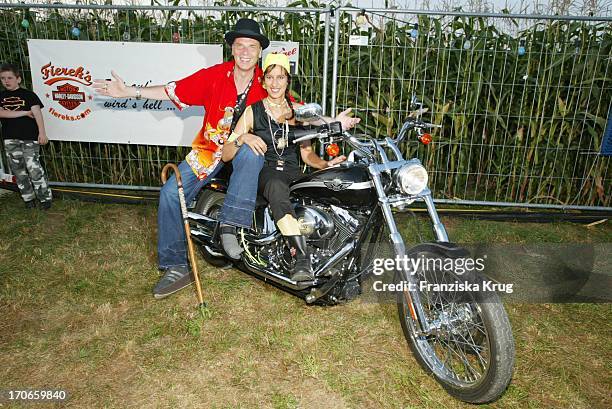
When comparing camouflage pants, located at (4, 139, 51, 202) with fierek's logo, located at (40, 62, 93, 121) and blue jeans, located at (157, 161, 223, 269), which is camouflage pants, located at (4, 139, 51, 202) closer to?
fierek's logo, located at (40, 62, 93, 121)

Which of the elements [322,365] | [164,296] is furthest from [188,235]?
[322,365]

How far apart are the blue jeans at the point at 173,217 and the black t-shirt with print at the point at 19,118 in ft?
8.83

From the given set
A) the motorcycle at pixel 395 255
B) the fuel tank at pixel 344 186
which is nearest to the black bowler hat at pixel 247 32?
the motorcycle at pixel 395 255

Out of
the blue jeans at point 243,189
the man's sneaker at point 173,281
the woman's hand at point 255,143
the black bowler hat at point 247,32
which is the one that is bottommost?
the man's sneaker at point 173,281

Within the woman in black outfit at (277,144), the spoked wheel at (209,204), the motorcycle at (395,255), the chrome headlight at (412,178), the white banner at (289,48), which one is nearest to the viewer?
the motorcycle at (395,255)

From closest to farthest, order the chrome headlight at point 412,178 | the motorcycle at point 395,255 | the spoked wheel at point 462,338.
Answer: the spoked wheel at point 462,338, the motorcycle at point 395,255, the chrome headlight at point 412,178

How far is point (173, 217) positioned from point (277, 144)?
3.53ft

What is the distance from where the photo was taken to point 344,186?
2791 millimetres

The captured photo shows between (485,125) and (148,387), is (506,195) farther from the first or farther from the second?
(148,387)

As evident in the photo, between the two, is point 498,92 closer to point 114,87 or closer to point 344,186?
point 344,186

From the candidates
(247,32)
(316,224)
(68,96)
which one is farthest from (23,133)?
(316,224)

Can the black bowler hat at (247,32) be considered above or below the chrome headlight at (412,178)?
above

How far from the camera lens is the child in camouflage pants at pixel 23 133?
200 inches

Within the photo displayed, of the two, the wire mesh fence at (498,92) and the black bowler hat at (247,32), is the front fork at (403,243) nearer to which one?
the black bowler hat at (247,32)
